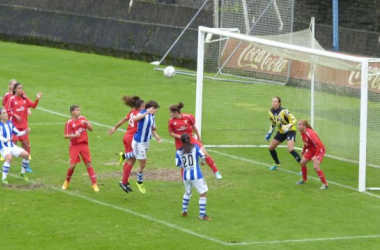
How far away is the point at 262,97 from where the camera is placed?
27906 mm

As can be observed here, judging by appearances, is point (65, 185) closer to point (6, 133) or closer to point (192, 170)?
point (6, 133)

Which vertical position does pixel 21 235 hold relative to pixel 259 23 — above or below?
below

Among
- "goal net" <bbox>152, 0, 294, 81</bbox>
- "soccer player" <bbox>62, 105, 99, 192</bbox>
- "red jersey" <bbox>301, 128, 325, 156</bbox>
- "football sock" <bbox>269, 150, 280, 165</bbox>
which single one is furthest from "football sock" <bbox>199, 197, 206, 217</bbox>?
"goal net" <bbox>152, 0, 294, 81</bbox>

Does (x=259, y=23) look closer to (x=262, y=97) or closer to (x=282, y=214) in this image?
(x=262, y=97)

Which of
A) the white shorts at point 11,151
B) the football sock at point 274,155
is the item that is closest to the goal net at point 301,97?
the football sock at point 274,155

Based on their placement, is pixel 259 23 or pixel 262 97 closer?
pixel 262 97

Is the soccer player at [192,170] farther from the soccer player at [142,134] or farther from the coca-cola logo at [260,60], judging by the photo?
the coca-cola logo at [260,60]

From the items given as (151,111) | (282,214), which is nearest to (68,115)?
(151,111)

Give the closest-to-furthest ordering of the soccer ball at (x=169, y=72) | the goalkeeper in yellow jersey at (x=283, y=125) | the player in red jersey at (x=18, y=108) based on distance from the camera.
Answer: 1. the player in red jersey at (x=18, y=108)
2. the goalkeeper in yellow jersey at (x=283, y=125)
3. the soccer ball at (x=169, y=72)

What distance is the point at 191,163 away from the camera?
60.3ft

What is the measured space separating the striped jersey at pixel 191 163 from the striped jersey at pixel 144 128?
6.84 feet

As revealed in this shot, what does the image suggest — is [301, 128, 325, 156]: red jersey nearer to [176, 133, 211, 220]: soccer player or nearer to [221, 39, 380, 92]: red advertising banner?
[221, 39, 380, 92]: red advertising banner

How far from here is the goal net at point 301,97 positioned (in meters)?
22.3

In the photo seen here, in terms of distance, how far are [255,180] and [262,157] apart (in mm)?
2844
